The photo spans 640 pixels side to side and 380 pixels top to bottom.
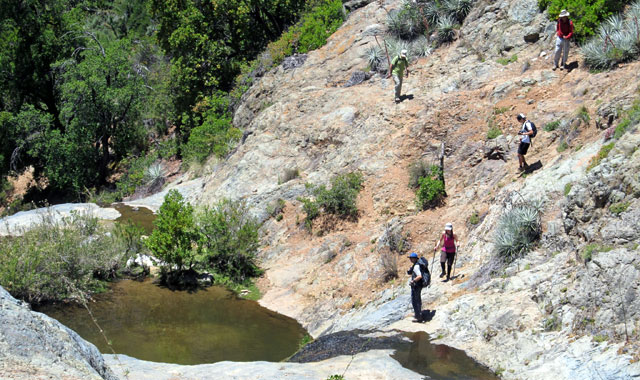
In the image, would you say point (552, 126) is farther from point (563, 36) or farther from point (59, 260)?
point (59, 260)

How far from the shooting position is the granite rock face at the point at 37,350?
5676 millimetres

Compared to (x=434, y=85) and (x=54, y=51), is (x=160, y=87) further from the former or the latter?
(x=434, y=85)

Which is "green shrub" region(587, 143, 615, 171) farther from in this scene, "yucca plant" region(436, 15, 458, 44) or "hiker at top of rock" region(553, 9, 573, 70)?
"yucca plant" region(436, 15, 458, 44)

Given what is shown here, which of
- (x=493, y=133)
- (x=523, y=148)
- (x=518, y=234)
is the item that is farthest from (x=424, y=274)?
(x=493, y=133)

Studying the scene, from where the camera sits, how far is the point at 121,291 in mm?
15711

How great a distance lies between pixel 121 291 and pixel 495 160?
10.5 metres

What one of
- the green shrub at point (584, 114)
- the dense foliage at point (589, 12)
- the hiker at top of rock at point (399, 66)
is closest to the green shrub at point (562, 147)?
the green shrub at point (584, 114)

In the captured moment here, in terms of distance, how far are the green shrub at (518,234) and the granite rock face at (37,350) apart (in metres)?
7.46

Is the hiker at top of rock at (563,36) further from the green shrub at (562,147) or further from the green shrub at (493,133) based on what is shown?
the green shrub at (562,147)

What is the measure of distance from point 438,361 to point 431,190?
7.11 metres

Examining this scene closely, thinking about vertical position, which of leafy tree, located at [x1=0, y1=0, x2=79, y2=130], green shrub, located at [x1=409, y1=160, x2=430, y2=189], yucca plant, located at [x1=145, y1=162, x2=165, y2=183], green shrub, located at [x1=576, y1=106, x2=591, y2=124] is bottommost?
yucca plant, located at [x1=145, y1=162, x2=165, y2=183]

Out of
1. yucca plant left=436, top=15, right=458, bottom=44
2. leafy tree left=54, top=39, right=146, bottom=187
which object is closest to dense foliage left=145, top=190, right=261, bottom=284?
yucca plant left=436, top=15, right=458, bottom=44

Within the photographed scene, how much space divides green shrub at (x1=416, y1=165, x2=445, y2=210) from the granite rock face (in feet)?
34.5

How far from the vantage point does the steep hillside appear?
350 inches
